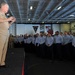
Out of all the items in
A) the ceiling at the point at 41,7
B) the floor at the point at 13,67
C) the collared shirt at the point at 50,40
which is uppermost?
the ceiling at the point at 41,7

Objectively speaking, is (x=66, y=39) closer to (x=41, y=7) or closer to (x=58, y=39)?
(x=58, y=39)

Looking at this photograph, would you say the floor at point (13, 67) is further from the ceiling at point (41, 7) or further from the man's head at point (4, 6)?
the ceiling at point (41, 7)

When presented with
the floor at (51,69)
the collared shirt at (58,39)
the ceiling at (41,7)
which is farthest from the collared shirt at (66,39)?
the ceiling at (41,7)

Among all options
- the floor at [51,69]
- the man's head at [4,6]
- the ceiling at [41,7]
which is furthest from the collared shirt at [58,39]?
the man's head at [4,6]

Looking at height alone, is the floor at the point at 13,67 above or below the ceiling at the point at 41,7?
below

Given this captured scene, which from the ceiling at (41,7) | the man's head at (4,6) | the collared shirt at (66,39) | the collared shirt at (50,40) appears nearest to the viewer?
the man's head at (4,6)

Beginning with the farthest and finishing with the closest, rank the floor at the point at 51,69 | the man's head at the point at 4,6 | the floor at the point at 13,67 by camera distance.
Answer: the floor at the point at 51,69, the man's head at the point at 4,6, the floor at the point at 13,67

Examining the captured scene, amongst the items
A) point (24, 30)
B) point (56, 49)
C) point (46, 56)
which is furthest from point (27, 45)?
point (24, 30)

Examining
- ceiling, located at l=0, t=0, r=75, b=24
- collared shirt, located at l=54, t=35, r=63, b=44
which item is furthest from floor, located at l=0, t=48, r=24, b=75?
ceiling, located at l=0, t=0, r=75, b=24

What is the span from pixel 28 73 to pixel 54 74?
844 mm

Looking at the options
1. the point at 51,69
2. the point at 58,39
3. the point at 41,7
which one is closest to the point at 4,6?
the point at 51,69

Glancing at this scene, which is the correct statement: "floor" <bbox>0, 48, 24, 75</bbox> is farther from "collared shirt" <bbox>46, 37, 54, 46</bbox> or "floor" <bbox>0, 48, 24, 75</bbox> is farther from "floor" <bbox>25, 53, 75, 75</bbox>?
"collared shirt" <bbox>46, 37, 54, 46</bbox>

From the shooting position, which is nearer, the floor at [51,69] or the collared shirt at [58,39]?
the floor at [51,69]

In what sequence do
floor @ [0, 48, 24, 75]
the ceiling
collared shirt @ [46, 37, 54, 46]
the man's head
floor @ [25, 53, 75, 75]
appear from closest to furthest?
1. floor @ [0, 48, 24, 75]
2. the man's head
3. floor @ [25, 53, 75, 75]
4. collared shirt @ [46, 37, 54, 46]
5. the ceiling
